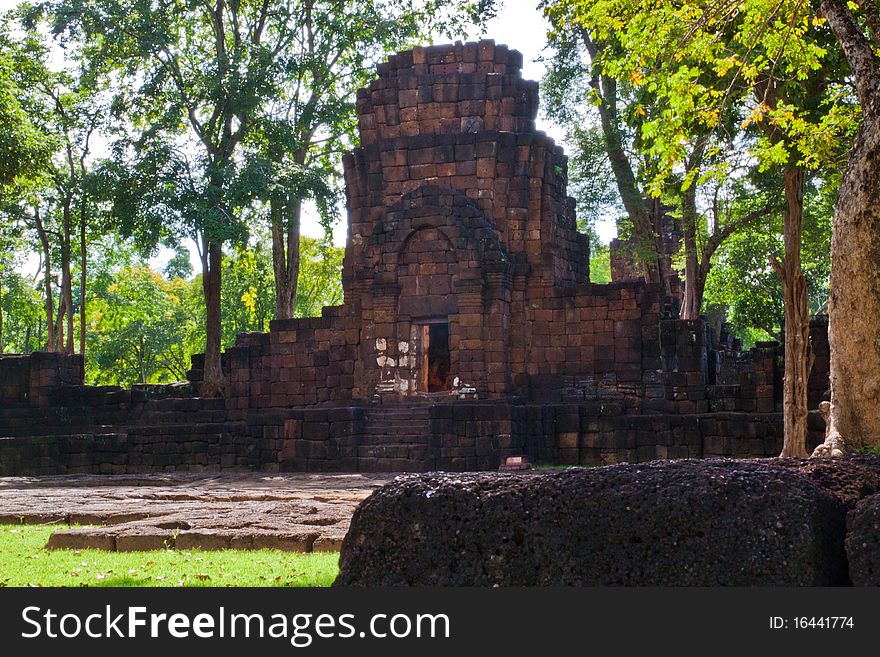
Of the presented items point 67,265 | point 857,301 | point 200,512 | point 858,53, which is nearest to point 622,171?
point 67,265

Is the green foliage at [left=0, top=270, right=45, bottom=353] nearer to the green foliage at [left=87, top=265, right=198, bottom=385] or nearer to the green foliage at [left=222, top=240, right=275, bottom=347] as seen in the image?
the green foliage at [left=87, top=265, right=198, bottom=385]

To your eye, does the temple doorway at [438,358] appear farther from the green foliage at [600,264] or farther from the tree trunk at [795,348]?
the green foliage at [600,264]

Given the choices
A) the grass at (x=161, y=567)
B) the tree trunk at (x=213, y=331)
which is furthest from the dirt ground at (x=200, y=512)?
the tree trunk at (x=213, y=331)

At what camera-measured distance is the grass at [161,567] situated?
6.83 m

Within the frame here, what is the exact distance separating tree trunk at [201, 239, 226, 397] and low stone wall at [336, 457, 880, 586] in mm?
21563

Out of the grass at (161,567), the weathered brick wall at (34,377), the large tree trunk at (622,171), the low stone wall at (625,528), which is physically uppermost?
the large tree trunk at (622,171)

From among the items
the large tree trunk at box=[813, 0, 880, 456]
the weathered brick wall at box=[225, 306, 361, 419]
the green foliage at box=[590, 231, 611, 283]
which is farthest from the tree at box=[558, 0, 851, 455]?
the green foliage at box=[590, 231, 611, 283]

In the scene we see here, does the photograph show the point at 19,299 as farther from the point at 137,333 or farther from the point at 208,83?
the point at 208,83

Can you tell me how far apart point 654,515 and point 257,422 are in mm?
17590

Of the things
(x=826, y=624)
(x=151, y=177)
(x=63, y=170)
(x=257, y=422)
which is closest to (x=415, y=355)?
(x=257, y=422)

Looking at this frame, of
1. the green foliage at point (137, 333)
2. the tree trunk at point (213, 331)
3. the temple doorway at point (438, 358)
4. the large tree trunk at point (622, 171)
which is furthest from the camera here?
the green foliage at point (137, 333)

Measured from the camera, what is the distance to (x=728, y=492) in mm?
4234

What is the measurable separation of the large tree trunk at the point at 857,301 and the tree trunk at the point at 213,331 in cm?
1848

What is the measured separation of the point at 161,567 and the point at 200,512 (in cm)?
312
